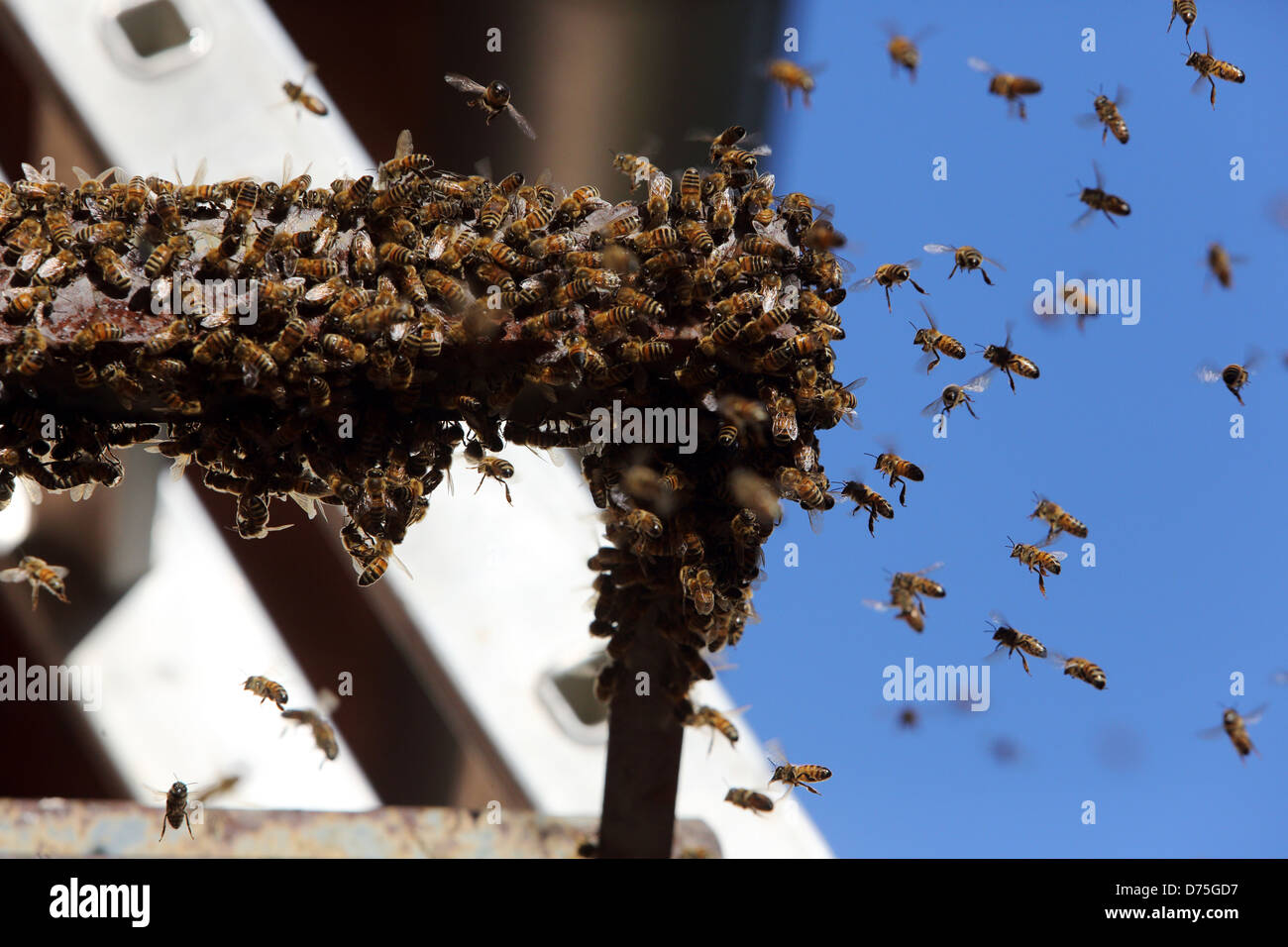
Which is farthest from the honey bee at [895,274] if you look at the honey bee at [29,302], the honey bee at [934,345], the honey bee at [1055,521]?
the honey bee at [29,302]

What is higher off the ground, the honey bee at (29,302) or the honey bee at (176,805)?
the honey bee at (29,302)

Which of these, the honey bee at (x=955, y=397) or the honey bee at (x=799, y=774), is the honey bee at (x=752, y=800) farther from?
the honey bee at (x=955, y=397)

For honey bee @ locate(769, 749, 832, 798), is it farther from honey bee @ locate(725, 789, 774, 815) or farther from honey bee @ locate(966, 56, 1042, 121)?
honey bee @ locate(966, 56, 1042, 121)

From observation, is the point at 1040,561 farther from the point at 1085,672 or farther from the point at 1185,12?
the point at 1185,12

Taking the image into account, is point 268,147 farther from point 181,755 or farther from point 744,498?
point 744,498
